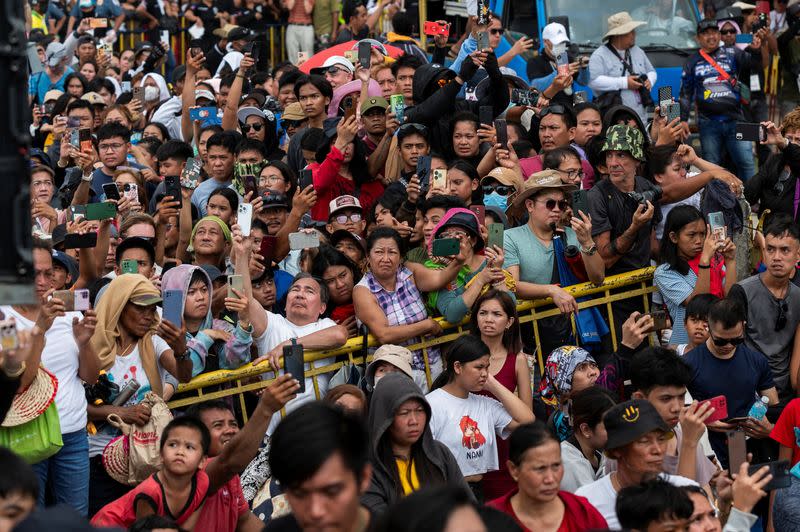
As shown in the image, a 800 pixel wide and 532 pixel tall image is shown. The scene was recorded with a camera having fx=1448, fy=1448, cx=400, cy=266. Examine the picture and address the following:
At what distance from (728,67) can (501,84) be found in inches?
129

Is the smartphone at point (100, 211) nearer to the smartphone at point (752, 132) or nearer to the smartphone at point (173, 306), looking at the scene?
the smartphone at point (173, 306)

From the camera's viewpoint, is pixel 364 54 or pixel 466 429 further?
pixel 364 54

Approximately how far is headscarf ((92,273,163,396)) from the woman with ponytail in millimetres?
1513

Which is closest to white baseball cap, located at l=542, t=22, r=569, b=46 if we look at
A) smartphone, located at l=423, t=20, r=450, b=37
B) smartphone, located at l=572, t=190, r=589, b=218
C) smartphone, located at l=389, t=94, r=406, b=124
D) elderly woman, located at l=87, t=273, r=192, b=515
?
smartphone, located at l=423, t=20, r=450, b=37

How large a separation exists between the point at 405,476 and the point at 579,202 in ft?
9.53

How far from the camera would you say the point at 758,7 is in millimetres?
17938

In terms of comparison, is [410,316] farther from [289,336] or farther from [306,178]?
[306,178]

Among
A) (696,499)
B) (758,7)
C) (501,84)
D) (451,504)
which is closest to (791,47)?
(758,7)

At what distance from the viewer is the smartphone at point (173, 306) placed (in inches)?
307

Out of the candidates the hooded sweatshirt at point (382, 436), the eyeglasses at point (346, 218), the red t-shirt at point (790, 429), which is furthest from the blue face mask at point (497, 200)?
the hooded sweatshirt at point (382, 436)

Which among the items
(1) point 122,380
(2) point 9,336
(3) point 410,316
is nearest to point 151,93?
(3) point 410,316

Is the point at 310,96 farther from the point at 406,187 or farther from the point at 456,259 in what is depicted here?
the point at 456,259

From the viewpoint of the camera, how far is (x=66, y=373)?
23.9 feet

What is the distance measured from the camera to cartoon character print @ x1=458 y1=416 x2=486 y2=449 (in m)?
7.62
